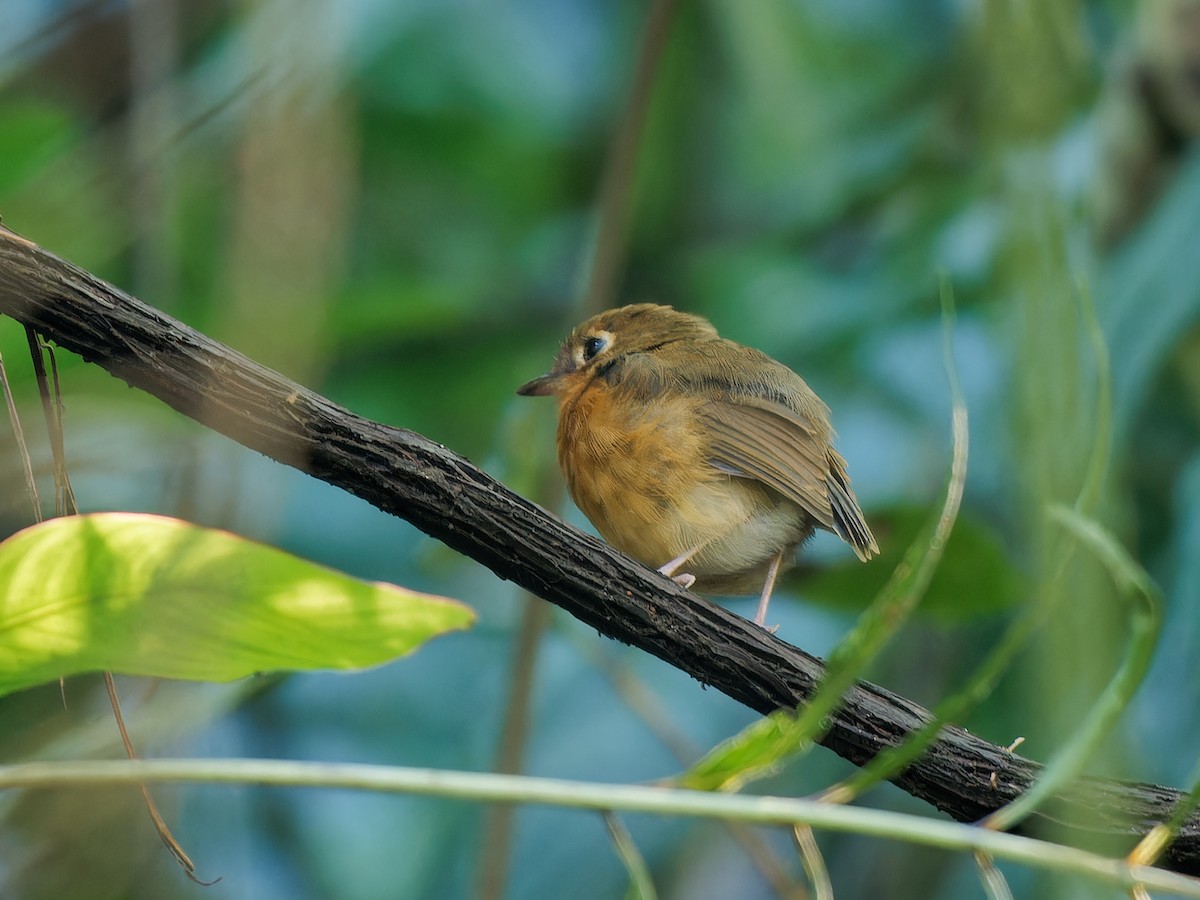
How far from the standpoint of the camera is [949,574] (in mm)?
3043

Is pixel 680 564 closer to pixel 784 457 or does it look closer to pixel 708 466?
pixel 708 466

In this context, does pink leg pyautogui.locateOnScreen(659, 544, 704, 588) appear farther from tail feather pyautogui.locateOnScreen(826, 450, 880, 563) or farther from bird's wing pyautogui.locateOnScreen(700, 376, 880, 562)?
tail feather pyautogui.locateOnScreen(826, 450, 880, 563)

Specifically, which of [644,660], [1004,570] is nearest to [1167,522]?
[1004,570]

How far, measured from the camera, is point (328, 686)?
14.3 feet

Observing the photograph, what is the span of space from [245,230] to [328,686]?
10.4 ft

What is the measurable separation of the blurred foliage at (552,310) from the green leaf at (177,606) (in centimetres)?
81

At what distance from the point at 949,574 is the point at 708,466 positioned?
2.56 feet

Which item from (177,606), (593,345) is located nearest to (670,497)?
(593,345)

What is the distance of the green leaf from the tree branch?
360 millimetres

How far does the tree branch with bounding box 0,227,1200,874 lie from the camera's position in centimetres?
153

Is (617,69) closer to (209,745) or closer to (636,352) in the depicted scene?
(636,352)

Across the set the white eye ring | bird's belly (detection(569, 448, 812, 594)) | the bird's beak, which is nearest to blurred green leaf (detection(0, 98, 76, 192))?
the bird's beak

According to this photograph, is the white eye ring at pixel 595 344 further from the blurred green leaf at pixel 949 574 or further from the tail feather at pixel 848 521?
the blurred green leaf at pixel 949 574

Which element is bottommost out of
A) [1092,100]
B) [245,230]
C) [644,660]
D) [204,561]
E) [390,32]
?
[204,561]
